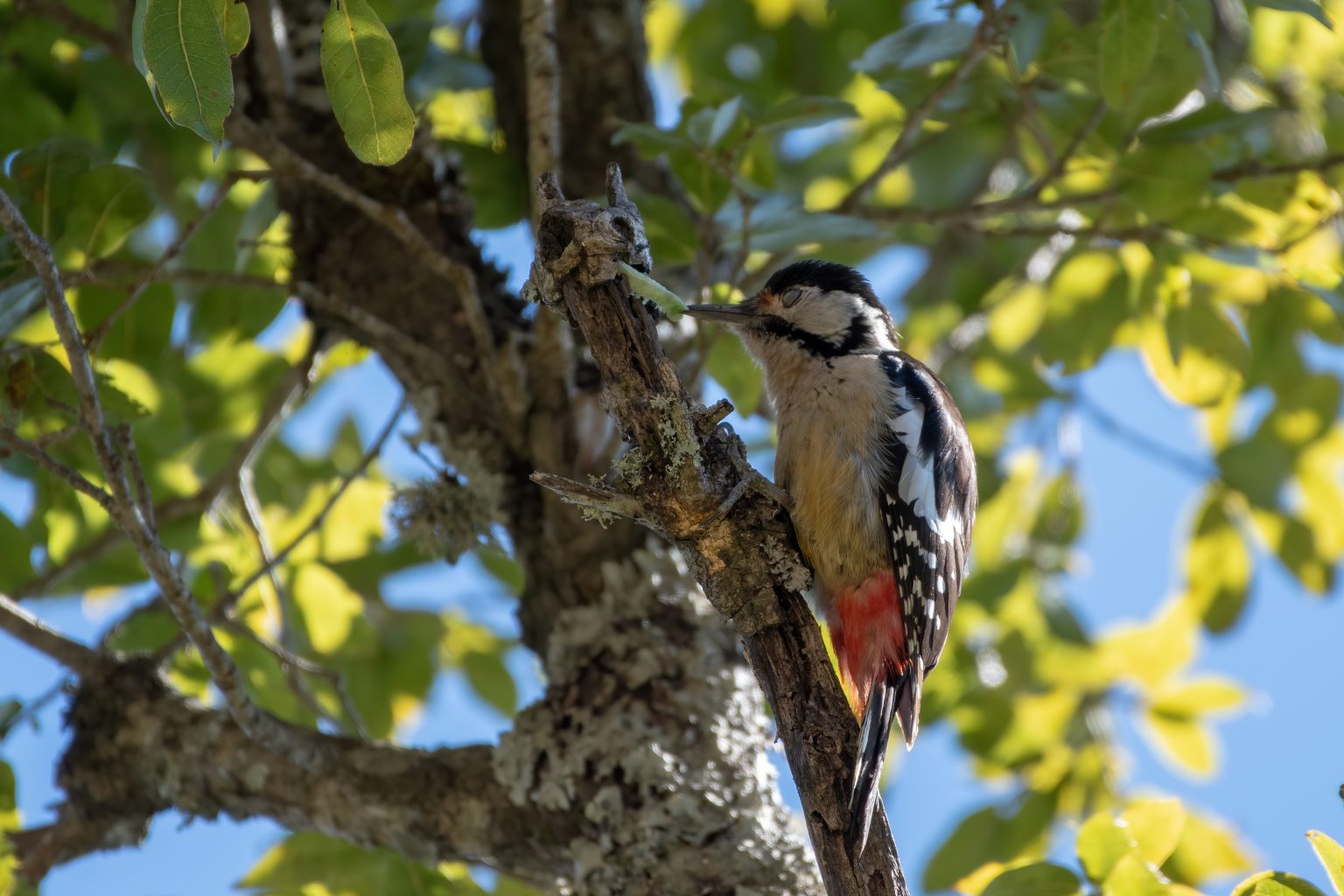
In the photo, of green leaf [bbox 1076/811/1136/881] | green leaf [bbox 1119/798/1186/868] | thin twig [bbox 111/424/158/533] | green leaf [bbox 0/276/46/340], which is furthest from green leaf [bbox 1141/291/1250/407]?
green leaf [bbox 0/276/46/340]

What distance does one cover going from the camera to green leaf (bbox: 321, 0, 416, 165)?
197 cm

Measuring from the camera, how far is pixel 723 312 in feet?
10.4

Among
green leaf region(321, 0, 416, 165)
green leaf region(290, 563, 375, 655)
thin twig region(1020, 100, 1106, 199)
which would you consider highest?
thin twig region(1020, 100, 1106, 199)

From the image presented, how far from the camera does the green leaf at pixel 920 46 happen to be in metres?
2.85

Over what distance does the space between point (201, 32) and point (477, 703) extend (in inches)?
109

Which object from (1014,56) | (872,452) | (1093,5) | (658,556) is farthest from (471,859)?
(1093,5)

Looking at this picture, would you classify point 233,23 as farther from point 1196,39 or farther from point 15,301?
point 1196,39

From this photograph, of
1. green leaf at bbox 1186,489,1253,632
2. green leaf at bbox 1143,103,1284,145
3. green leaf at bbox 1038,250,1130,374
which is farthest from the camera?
green leaf at bbox 1186,489,1253,632

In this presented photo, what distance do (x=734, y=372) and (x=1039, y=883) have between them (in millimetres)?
1430

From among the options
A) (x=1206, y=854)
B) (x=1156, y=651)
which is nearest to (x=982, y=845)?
(x=1206, y=854)

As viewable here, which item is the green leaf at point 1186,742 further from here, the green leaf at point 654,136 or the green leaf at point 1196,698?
the green leaf at point 654,136

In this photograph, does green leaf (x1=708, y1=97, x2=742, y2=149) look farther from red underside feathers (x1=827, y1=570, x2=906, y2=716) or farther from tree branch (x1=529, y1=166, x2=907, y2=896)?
red underside feathers (x1=827, y1=570, x2=906, y2=716)

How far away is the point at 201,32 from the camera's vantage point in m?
1.86

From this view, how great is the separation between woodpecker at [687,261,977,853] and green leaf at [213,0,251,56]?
141 centimetres
